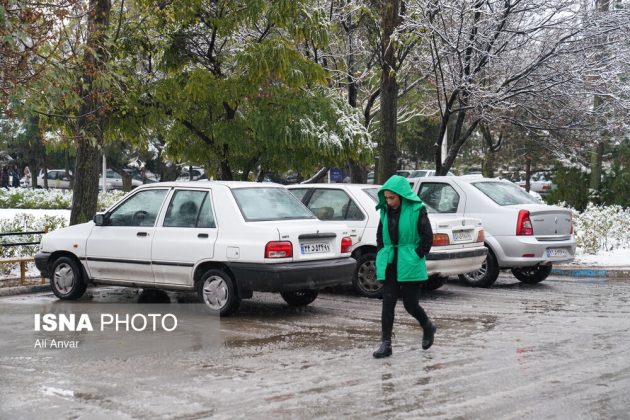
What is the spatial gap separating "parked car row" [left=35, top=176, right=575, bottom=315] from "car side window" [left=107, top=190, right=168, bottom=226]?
0.02 m

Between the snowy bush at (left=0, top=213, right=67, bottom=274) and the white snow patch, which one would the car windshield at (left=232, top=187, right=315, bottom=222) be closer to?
the white snow patch

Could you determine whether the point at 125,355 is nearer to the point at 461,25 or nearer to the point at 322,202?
the point at 322,202

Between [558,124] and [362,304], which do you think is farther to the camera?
[558,124]

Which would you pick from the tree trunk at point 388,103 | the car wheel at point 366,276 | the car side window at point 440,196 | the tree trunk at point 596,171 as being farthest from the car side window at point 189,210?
the tree trunk at point 596,171

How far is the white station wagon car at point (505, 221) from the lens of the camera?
43.0 ft

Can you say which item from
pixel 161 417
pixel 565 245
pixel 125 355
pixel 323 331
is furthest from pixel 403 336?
pixel 565 245

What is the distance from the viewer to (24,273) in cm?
1326

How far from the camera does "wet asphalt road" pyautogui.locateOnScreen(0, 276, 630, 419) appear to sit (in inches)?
239

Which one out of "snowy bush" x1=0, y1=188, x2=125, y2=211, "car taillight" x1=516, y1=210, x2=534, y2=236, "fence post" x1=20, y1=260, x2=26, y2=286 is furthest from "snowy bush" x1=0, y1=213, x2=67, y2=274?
"snowy bush" x1=0, y1=188, x2=125, y2=211

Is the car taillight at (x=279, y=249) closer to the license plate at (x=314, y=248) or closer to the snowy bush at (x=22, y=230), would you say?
the license plate at (x=314, y=248)

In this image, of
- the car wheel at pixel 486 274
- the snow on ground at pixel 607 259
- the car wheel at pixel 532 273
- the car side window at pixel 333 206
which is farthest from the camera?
the snow on ground at pixel 607 259

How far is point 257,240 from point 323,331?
4.50 ft

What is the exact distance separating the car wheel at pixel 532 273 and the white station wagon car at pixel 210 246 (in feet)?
14.5

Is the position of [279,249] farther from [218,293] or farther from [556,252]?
[556,252]
